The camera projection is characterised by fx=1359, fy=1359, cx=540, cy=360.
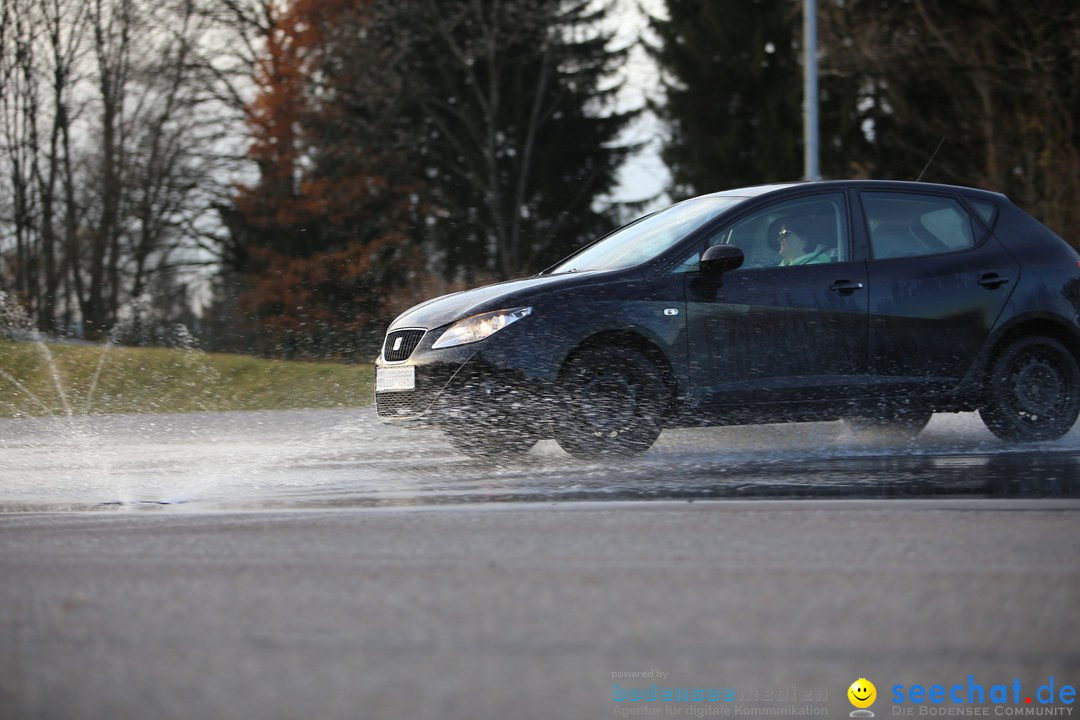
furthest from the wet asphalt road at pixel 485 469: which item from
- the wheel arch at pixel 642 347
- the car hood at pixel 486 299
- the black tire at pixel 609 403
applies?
the car hood at pixel 486 299

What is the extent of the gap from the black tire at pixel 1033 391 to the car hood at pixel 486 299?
2770mm

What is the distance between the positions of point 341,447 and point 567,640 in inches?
217

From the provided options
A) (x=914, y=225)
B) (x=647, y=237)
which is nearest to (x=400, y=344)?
(x=647, y=237)

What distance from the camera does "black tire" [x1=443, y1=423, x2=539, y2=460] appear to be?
7614 mm

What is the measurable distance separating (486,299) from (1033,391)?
3616 mm

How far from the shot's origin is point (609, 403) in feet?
25.0

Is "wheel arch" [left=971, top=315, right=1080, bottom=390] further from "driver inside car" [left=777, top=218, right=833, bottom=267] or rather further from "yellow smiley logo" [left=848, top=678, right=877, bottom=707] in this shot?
"yellow smiley logo" [left=848, top=678, right=877, bottom=707]

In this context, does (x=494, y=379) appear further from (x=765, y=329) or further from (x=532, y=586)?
(x=532, y=586)

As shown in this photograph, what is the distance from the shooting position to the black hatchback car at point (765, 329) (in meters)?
7.55

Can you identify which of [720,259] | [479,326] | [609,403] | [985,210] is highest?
[985,210]

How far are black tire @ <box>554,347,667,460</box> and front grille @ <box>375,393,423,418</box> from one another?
82 cm

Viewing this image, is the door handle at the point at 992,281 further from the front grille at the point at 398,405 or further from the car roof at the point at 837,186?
the front grille at the point at 398,405

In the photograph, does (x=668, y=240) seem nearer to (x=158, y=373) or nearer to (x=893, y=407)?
(x=893, y=407)

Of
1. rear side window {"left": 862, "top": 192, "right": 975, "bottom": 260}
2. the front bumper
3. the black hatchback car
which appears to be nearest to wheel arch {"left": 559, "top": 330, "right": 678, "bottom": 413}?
the black hatchback car
